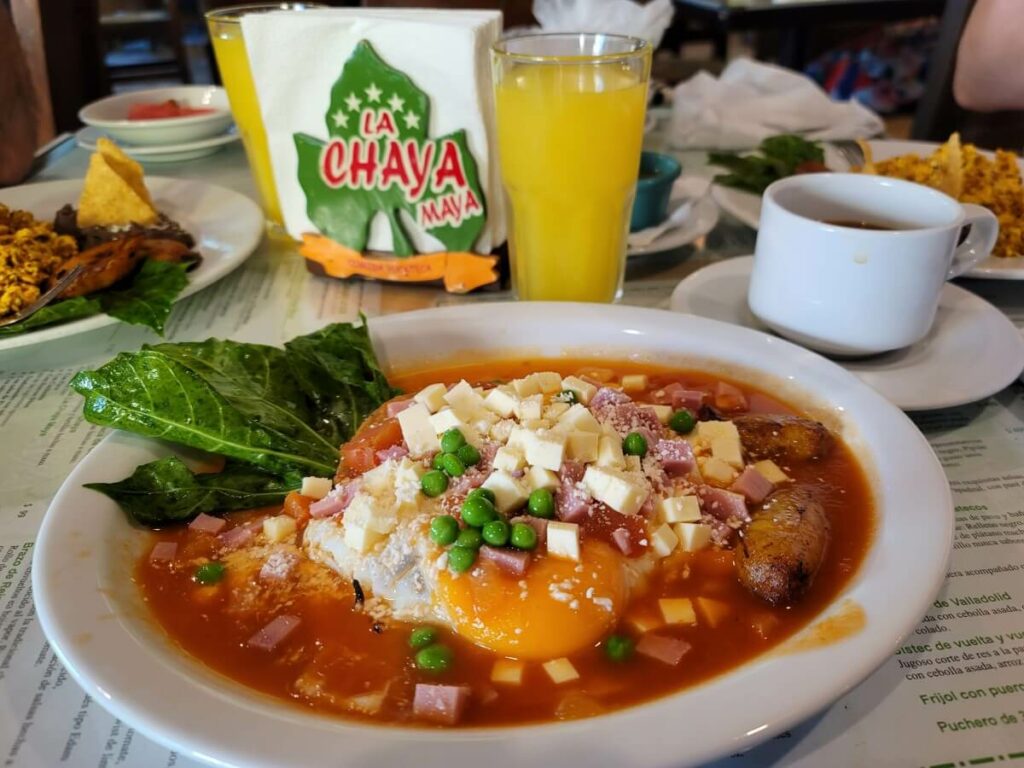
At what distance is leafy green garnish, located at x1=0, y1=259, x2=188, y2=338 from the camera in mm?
2225

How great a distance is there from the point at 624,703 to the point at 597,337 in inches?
43.8

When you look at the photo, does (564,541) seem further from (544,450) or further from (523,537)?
(544,450)

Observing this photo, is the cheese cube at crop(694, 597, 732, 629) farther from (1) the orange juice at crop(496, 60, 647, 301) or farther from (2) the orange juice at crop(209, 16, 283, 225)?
(2) the orange juice at crop(209, 16, 283, 225)

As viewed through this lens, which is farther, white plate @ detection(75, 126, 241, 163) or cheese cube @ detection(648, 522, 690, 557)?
white plate @ detection(75, 126, 241, 163)

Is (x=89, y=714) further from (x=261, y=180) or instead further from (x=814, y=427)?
(x=261, y=180)

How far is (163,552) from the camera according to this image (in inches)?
59.4

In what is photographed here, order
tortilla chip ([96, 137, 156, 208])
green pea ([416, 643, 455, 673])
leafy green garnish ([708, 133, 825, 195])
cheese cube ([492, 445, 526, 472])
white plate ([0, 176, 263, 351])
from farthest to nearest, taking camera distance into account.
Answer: leafy green garnish ([708, 133, 825, 195]) < tortilla chip ([96, 137, 156, 208]) < white plate ([0, 176, 263, 351]) < cheese cube ([492, 445, 526, 472]) < green pea ([416, 643, 455, 673])

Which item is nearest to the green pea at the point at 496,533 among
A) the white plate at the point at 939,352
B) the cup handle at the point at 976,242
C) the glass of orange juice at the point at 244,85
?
the white plate at the point at 939,352

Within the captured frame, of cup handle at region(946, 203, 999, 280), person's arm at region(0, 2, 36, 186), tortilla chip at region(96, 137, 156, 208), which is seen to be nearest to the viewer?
cup handle at region(946, 203, 999, 280)

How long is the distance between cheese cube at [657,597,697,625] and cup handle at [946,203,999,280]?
1.29 metres

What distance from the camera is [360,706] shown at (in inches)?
48.2

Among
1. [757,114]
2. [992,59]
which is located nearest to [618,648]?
[757,114]

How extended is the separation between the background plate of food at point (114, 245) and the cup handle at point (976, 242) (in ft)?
7.25

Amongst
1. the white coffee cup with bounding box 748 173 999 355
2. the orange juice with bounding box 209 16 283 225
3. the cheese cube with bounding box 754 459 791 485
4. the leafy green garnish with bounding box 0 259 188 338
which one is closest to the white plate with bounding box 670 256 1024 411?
the white coffee cup with bounding box 748 173 999 355
